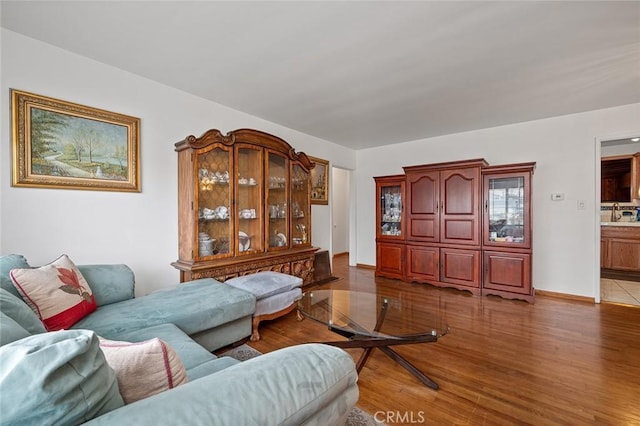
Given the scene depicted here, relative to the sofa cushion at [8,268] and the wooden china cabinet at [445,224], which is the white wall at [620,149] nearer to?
the wooden china cabinet at [445,224]

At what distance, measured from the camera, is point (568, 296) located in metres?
3.70

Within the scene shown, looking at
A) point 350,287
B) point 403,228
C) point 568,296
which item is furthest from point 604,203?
point 350,287

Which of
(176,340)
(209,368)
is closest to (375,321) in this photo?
(209,368)

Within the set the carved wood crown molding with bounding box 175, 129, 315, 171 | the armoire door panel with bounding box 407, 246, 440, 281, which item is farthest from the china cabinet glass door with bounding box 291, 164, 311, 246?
the armoire door panel with bounding box 407, 246, 440, 281

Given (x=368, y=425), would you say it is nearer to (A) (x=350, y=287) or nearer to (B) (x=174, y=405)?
(B) (x=174, y=405)

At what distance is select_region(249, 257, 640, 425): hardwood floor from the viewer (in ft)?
5.31

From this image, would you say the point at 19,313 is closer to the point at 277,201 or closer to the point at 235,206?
the point at 235,206

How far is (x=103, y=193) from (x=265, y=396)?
8.45 ft

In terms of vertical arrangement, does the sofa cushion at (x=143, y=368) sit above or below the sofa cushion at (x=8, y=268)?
below

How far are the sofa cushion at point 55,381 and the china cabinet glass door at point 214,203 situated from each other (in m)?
2.23

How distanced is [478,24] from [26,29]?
327cm

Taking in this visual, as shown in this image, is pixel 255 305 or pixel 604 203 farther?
pixel 604 203

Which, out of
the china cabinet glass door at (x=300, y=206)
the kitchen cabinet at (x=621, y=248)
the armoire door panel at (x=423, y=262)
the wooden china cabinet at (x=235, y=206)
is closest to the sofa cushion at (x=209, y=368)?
the wooden china cabinet at (x=235, y=206)

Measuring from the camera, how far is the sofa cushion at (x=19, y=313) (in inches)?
43.3
